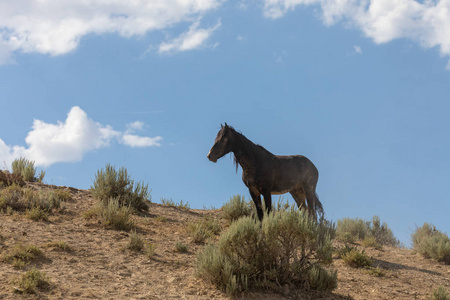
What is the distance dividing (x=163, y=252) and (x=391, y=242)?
12.2 meters

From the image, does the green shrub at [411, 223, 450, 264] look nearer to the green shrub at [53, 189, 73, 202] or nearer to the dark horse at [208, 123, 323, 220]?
the dark horse at [208, 123, 323, 220]

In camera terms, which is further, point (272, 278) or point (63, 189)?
point (63, 189)

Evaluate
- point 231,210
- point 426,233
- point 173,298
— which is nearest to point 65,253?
point 173,298

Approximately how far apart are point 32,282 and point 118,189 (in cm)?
706

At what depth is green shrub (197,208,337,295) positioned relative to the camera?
7.26 m

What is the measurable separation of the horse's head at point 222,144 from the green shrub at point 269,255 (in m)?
3.04

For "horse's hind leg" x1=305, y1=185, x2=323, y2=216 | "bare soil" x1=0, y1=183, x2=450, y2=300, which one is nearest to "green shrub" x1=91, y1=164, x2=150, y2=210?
"bare soil" x1=0, y1=183, x2=450, y2=300

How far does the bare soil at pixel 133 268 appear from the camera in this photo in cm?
705

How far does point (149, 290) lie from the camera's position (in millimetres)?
7152

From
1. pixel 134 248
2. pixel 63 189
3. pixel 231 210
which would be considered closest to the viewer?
pixel 134 248

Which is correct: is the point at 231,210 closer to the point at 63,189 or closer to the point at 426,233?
the point at 63,189

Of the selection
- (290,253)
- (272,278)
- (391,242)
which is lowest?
(272,278)

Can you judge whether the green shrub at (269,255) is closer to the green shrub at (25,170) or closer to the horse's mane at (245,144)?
the horse's mane at (245,144)

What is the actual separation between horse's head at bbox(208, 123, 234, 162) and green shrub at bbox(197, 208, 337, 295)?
9.98ft
